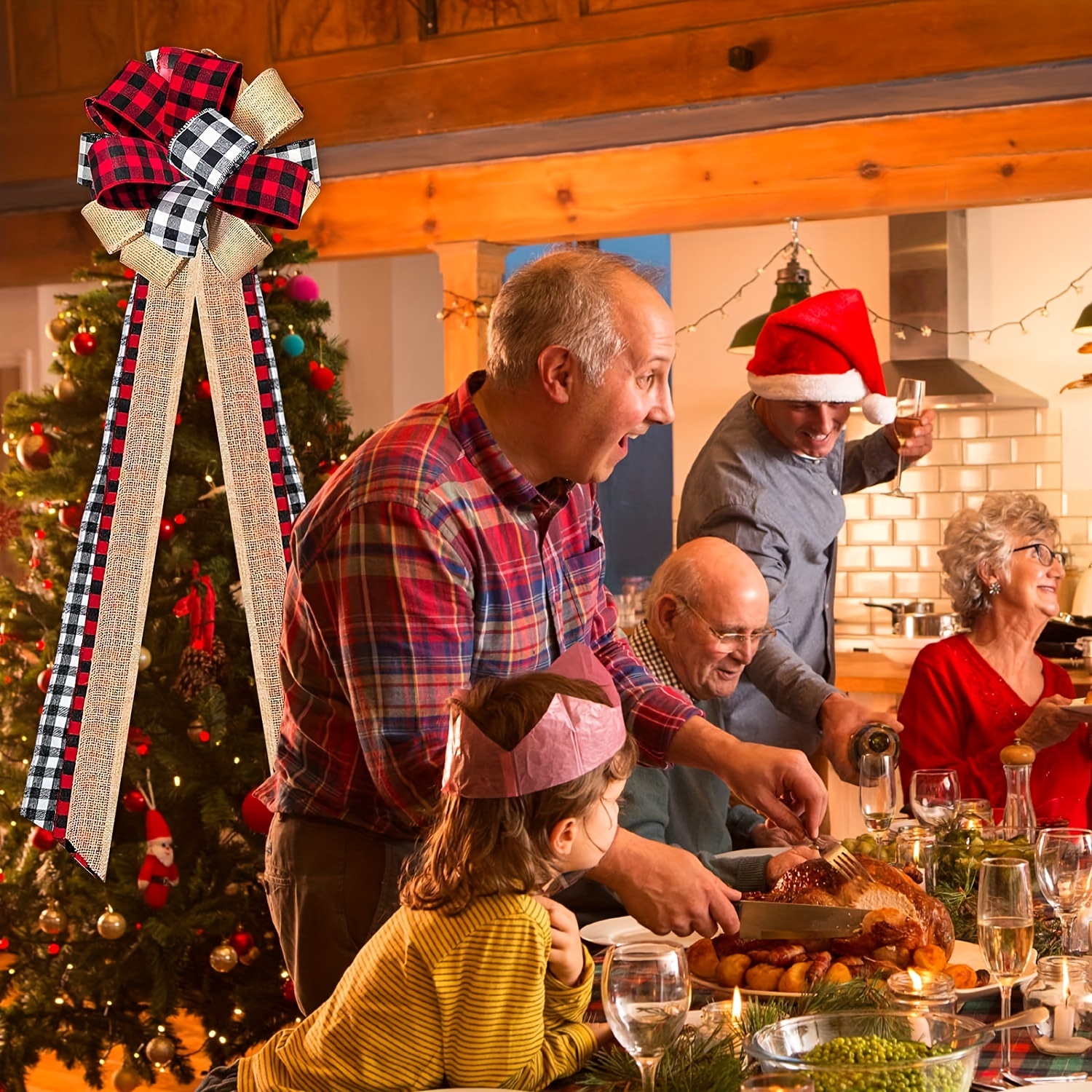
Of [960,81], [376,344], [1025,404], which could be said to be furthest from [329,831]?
[376,344]

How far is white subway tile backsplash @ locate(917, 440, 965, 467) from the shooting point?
23.0ft

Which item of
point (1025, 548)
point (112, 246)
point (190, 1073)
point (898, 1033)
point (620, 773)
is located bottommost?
point (190, 1073)

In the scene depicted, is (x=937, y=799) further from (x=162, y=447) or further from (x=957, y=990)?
(x=162, y=447)

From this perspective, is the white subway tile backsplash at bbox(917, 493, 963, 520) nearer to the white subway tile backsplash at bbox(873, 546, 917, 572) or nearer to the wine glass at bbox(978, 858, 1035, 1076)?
the white subway tile backsplash at bbox(873, 546, 917, 572)

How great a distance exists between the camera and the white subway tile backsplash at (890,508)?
7.14 metres

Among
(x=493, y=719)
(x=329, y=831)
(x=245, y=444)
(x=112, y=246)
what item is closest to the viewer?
(x=493, y=719)

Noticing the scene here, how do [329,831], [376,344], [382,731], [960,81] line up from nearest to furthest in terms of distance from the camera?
[382,731] < [329,831] < [960,81] < [376,344]

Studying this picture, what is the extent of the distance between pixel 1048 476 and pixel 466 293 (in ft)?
9.89

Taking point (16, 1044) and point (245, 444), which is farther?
point (16, 1044)

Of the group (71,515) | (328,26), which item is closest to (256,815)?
(71,515)

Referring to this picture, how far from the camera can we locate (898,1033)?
48.4 inches

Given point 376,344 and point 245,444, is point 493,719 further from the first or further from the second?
point 376,344

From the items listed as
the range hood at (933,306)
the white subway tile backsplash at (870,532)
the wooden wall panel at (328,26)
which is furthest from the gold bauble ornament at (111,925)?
the white subway tile backsplash at (870,532)

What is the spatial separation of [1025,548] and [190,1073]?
7.58 feet
